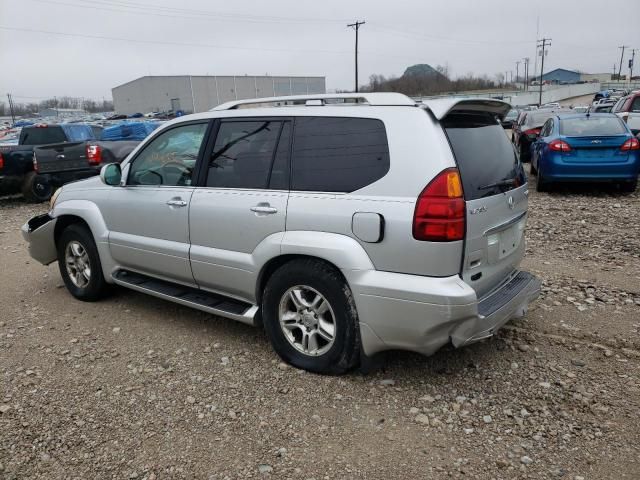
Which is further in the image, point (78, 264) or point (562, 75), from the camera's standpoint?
point (562, 75)

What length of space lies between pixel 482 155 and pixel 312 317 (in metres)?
1.53

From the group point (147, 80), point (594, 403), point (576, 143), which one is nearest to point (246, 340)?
point (594, 403)

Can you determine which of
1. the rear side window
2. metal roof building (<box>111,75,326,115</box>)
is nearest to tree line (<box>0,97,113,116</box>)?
metal roof building (<box>111,75,326,115</box>)

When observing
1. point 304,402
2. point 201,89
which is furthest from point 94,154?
point 201,89

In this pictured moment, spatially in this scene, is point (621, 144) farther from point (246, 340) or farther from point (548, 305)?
point (246, 340)

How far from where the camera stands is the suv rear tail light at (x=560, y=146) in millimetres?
9547

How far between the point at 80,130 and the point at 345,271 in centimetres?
1351

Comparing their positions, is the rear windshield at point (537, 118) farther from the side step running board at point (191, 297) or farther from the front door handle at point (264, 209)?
the front door handle at point (264, 209)

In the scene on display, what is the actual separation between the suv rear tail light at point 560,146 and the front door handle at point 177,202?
7795 mm

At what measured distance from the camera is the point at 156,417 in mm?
3232

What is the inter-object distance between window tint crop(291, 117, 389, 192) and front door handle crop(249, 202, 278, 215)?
0.21m

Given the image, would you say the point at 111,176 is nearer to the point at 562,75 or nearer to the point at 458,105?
the point at 458,105

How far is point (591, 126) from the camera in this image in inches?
392

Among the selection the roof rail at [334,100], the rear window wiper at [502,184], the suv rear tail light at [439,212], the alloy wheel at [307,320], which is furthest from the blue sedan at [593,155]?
the alloy wheel at [307,320]
